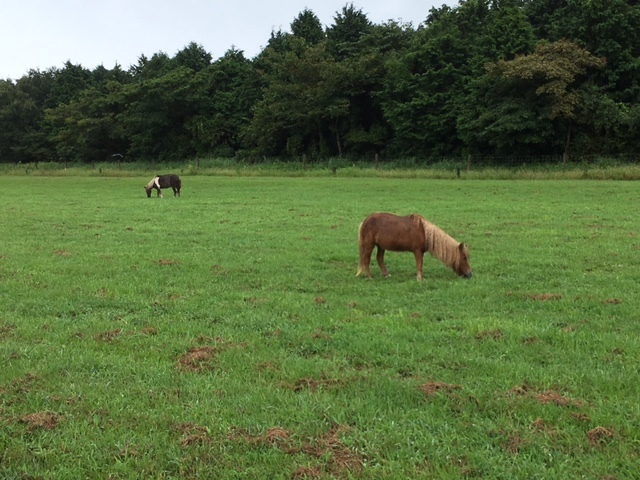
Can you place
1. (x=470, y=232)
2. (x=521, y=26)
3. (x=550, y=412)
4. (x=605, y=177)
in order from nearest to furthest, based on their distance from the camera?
(x=550, y=412)
(x=470, y=232)
(x=605, y=177)
(x=521, y=26)

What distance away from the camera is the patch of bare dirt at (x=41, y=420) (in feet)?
12.5

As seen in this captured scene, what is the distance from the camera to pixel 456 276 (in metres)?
9.05

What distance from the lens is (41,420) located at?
3889 millimetres

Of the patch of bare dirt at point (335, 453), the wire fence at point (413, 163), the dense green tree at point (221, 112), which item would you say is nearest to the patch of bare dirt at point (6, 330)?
the patch of bare dirt at point (335, 453)

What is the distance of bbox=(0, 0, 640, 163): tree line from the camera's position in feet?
134

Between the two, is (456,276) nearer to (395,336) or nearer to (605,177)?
(395,336)

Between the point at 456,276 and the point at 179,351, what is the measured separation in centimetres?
525

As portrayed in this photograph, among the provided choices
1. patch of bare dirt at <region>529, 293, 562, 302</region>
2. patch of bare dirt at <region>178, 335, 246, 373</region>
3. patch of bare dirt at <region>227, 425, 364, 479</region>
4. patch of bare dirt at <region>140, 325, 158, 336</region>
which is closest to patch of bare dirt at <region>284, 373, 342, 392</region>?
patch of bare dirt at <region>227, 425, 364, 479</region>

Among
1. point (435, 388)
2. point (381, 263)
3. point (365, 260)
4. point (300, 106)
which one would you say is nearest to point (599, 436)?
point (435, 388)

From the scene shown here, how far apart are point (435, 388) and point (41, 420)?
9.95 ft

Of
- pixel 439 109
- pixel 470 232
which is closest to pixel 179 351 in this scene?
pixel 470 232

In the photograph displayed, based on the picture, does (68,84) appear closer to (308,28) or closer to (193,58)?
(193,58)

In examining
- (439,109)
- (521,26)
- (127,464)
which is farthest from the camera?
(439,109)

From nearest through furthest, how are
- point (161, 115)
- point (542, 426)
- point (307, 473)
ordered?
point (307, 473) → point (542, 426) → point (161, 115)
